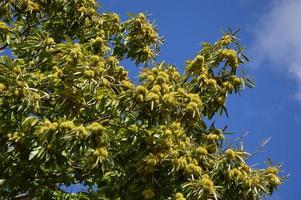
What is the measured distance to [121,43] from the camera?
1081 centimetres

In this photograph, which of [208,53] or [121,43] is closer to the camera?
[208,53]

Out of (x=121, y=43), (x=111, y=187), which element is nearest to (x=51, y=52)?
(x=111, y=187)

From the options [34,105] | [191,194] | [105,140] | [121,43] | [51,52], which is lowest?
[191,194]

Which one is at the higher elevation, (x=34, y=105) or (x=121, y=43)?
(x=121, y=43)

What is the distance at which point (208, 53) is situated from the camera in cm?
835

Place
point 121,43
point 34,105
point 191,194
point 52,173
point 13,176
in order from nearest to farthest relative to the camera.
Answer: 1. point 191,194
2. point 34,105
3. point 13,176
4. point 52,173
5. point 121,43

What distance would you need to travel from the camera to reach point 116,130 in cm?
711

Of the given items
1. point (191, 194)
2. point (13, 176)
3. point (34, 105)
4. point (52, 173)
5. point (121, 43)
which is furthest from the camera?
point (121, 43)

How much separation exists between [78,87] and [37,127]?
79cm

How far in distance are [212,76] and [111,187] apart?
199 cm

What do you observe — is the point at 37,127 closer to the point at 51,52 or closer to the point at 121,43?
the point at 51,52

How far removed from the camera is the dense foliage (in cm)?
668

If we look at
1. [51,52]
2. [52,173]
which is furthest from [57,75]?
[52,173]

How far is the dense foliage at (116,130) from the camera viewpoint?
668 cm
